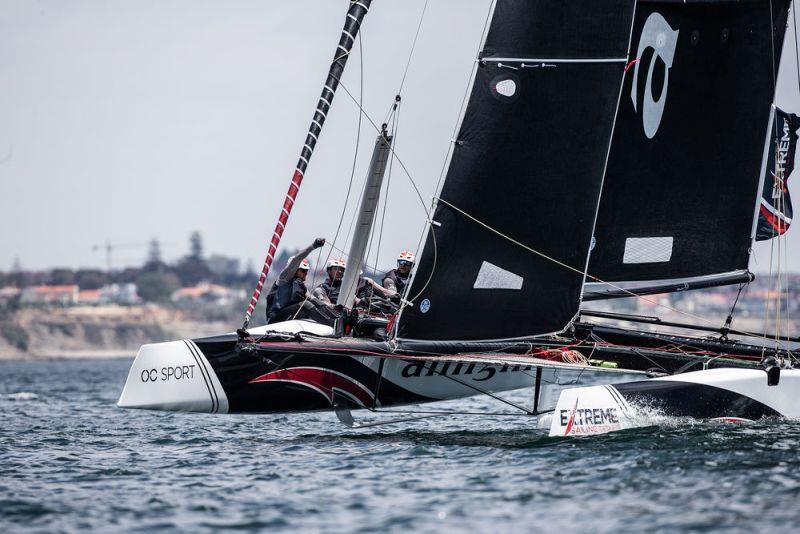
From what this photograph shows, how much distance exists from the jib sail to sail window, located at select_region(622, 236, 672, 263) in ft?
4.05

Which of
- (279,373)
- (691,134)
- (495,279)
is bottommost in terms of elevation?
(279,373)

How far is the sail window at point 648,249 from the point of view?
14.1m

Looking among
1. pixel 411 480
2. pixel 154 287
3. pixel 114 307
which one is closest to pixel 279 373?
pixel 411 480

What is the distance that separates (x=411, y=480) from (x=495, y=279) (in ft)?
11.1

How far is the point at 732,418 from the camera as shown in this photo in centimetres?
1195

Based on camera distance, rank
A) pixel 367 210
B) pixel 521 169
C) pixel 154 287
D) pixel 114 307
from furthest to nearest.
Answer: pixel 154 287 → pixel 114 307 → pixel 367 210 → pixel 521 169

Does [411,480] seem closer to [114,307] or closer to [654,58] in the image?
[654,58]

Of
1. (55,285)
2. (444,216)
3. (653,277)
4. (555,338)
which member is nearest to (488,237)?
(444,216)

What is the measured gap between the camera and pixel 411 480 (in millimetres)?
9773

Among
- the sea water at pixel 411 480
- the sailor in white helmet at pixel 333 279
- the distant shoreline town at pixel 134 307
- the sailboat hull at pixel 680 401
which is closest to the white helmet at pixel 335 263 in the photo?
the sailor in white helmet at pixel 333 279

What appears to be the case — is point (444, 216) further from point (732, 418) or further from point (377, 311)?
point (732, 418)

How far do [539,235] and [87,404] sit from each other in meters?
12.6

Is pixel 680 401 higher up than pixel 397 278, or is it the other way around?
pixel 397 278

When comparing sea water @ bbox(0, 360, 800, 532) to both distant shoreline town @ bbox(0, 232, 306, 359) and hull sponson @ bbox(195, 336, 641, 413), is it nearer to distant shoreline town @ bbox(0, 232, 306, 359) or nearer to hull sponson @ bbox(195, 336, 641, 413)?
hull sponson @ bbox(195, 336, 641, 413)
